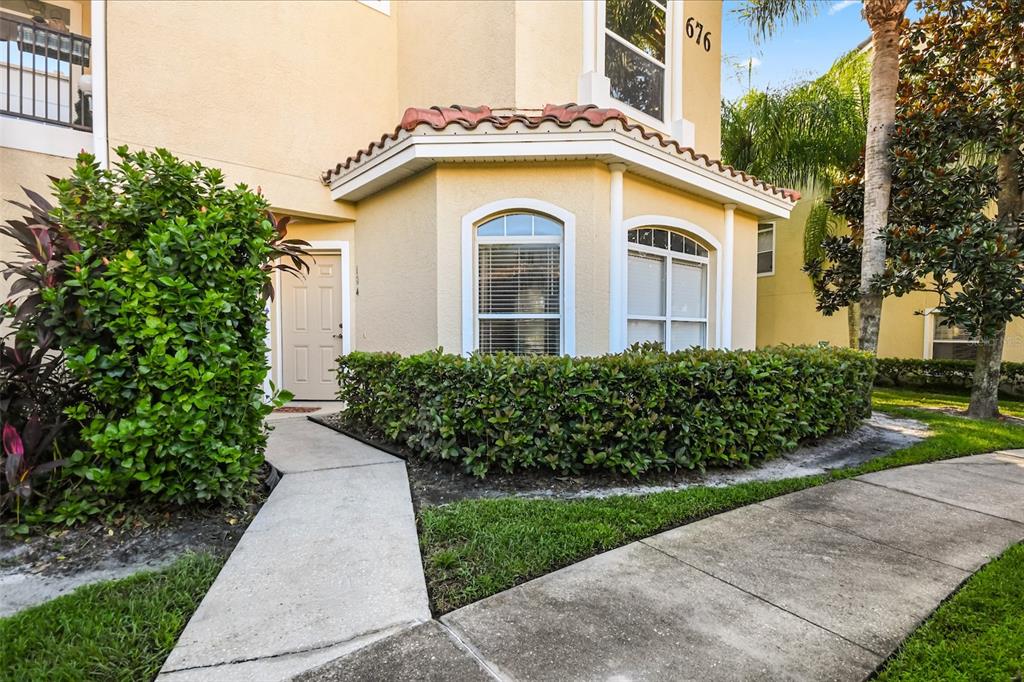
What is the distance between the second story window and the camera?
748cm

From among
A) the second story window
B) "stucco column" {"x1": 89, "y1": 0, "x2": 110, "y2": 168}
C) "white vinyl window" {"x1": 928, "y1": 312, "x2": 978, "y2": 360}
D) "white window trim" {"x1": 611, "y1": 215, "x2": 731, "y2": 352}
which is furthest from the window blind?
"white vinyl window" {"x1": 928, "y1": 312, "x2": 978, "y2": 360}

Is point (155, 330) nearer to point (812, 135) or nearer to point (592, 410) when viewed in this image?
point (592, 410)

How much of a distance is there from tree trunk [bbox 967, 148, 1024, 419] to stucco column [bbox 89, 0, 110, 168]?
1214cm

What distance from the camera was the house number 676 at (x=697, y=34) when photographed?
28.0 feet

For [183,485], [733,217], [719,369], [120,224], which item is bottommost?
[183,485]

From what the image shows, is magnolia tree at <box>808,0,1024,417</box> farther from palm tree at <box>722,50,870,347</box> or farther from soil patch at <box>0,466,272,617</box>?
soil patch at <box>0,466,272,617</box>

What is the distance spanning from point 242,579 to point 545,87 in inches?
261

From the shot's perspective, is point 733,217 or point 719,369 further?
point 733,217

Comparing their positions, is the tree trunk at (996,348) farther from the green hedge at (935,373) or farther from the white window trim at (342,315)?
the white window trim at (342,315)

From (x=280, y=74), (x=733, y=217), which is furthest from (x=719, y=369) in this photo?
(x=280, y=74)

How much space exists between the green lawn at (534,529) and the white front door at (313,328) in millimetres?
5030

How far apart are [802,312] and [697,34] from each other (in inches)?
341

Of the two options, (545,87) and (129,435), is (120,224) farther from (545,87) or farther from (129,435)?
(545,87)

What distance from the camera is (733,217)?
26.0ft
